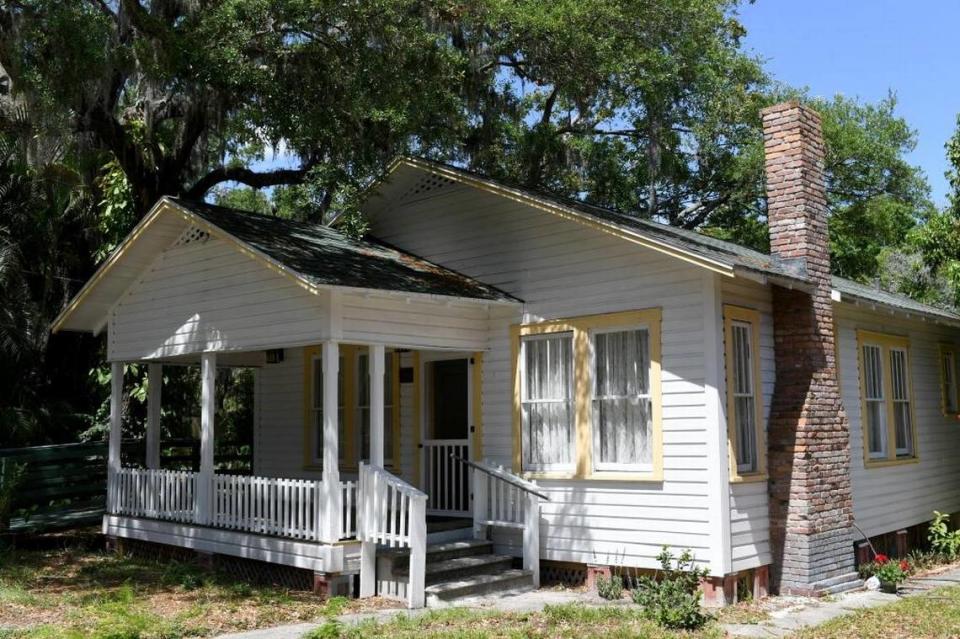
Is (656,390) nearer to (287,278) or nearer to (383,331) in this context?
(383,331)

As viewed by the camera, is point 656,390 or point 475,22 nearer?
point 656,390

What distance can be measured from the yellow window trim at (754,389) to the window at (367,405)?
5132 mm

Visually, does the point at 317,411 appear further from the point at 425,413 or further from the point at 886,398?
the point at 886,398

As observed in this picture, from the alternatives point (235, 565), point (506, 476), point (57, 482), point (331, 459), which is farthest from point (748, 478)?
point (57, 482)

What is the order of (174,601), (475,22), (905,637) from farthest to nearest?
(475,22) < (174,601) < (905,637)

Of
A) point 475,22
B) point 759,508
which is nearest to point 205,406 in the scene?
point 759,508

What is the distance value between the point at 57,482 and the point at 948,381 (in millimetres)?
15329

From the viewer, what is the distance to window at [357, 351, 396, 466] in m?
13.7

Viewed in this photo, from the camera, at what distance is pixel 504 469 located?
1206 cm

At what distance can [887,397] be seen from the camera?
13719 mm

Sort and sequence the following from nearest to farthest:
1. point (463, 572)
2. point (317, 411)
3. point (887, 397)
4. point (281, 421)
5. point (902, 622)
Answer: point (902, 622)
point (463, 572)
point (887, 397)
point (317, 411)
point (281, 421)

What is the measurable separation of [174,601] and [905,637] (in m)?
7.44

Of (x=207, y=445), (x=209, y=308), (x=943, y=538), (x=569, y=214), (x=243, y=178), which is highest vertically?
(x=243, y=178)

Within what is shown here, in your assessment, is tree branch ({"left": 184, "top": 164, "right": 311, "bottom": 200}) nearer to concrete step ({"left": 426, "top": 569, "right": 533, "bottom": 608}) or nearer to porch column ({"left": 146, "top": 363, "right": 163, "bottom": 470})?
porch column ({"left": 146, "top": 363, "right": 163, "bottom": 470})
